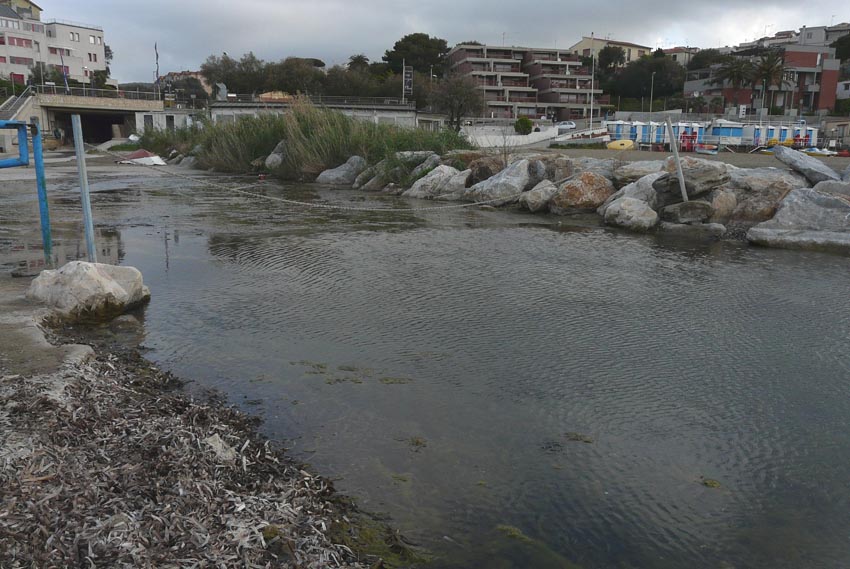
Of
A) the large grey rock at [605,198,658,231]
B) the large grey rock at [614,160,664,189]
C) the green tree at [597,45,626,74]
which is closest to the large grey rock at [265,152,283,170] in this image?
the large grey rock at [614,160,664,189]

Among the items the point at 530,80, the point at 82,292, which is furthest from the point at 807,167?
the point at 530,80

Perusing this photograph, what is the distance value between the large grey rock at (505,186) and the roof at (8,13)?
94930 mm

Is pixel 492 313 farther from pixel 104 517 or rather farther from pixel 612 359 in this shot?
pixel 104 517

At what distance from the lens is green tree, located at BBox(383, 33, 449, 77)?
9300 cm

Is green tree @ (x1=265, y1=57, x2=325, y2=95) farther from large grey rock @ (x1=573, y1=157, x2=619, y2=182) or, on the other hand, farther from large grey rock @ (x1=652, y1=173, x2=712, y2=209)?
large grey rock @ (x1=652, y1=173, x2=712, y2=209)

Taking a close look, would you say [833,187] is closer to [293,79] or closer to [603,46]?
[293,79]

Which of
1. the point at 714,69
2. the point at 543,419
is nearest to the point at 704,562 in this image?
the point at 543,419

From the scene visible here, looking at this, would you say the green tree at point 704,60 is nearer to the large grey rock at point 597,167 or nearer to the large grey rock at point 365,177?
the large grey rock at point 365,177

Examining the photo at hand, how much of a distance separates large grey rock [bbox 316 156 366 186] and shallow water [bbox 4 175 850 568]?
1093 centimetres

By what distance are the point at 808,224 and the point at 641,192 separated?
2.85m

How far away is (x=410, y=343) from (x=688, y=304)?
3033 mm

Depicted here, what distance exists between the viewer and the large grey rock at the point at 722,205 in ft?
39.2

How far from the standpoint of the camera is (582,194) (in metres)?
13.5

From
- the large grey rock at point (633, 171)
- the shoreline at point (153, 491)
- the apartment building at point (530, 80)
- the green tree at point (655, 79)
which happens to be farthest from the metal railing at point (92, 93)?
the green tree at point (655, 79)
